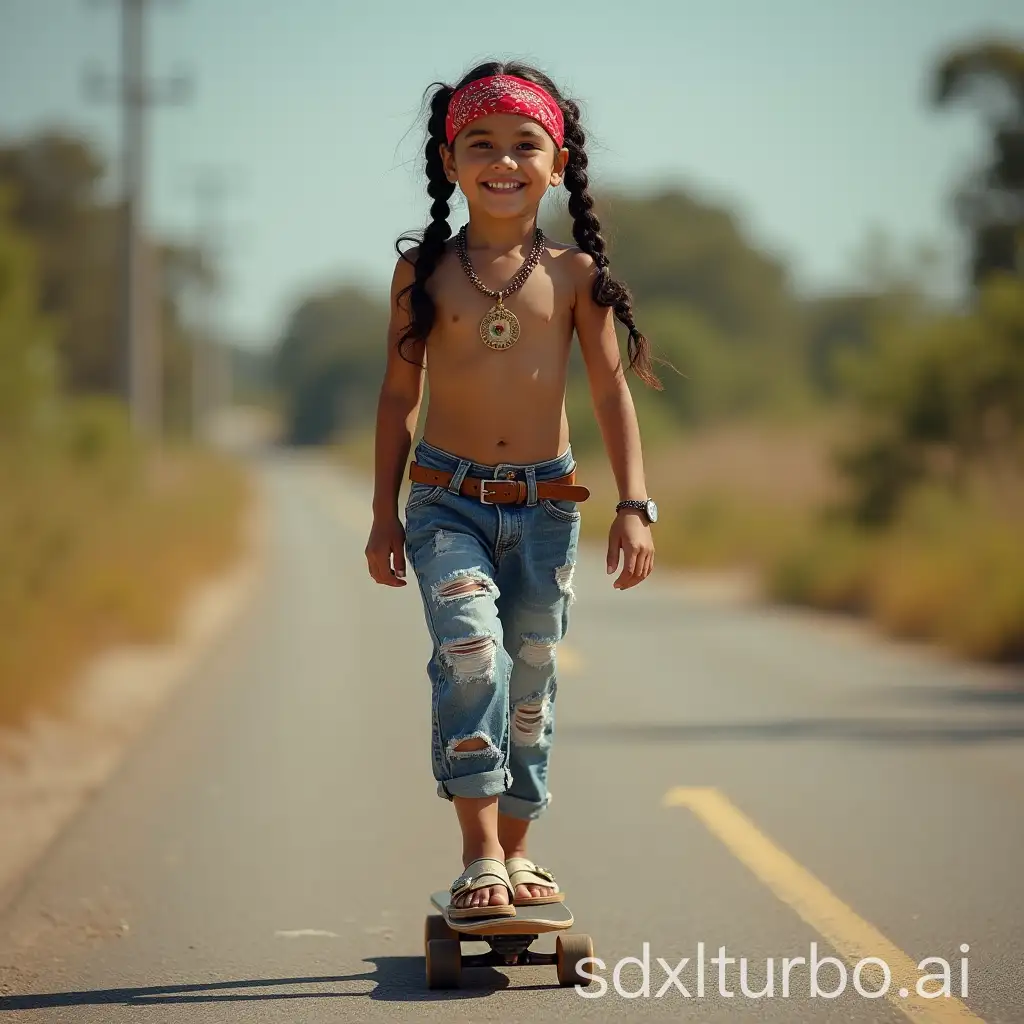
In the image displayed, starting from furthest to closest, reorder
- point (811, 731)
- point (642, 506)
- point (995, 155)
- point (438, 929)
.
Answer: point (995, 155), point (811, 731), point (642, 506), point (438, 929)

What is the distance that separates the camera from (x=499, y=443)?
472cm

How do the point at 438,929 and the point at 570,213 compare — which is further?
the point at 570,213

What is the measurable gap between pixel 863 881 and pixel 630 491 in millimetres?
1708

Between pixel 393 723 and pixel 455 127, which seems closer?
pixel 455 127

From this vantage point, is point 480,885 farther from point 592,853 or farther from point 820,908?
point 592,853

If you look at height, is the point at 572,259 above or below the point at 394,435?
above

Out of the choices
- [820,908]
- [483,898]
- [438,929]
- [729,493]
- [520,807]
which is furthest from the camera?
A: [729,493]

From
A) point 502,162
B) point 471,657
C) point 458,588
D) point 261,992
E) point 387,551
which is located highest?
point 502,162

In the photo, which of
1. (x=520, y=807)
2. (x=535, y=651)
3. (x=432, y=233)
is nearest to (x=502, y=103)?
(x=432, y=233)

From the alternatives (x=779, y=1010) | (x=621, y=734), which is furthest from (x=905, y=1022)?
(x=621, y=734)

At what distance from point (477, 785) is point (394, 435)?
0.97m

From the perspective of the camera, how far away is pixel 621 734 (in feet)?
29.7

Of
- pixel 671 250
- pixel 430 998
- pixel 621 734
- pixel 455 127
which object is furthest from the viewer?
pixel 671 250

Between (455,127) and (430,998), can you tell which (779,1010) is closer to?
(430,998)
